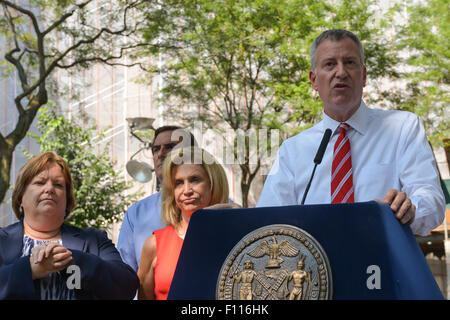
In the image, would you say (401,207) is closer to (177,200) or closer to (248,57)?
(177,200)

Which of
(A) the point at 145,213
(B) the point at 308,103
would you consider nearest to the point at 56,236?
(A) the point at 145,213

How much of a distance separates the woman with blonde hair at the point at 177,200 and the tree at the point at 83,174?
463 inches

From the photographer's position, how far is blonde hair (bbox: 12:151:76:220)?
254cm

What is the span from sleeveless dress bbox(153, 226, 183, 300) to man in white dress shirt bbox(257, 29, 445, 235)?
0.81m

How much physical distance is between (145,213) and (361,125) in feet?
6.08

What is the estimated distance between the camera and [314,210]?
4.87ft

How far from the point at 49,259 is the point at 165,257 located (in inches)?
34.2

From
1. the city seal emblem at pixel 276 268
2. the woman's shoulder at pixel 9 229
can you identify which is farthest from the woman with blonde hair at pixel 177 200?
the city seal emblem at pixel 276 268

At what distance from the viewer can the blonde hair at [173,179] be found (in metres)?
2.97

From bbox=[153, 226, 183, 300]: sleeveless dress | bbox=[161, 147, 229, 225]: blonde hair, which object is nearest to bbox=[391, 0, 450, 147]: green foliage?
bbox=[161, 147, 229, 225]: blonde hair

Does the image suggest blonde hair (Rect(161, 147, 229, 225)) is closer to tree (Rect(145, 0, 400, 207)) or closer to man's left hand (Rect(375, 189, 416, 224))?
man's left hand (Rect(375, 189, 416, 224))

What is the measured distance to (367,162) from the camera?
2170 mm

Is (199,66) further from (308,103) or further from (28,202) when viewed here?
(28,202)

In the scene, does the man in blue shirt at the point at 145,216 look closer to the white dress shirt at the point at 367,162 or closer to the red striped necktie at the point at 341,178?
the white dress shirt at the point at 367,162
